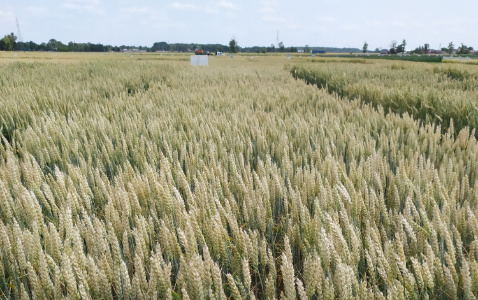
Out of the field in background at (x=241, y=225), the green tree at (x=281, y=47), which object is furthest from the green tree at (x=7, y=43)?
the field in background at (x=241, y=225)

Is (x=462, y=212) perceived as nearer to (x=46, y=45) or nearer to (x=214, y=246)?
(x=214, y=246)

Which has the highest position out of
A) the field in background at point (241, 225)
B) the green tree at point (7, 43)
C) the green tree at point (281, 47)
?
the green tree at point (281, 47)

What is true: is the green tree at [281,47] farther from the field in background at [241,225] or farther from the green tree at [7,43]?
the field in background at [241,225]

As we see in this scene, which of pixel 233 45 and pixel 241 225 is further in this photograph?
pixel 233 45

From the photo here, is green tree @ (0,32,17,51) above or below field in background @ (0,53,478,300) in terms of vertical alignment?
above

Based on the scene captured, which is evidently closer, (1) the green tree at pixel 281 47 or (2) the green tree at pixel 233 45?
(2) the green tree at pixel 233 45

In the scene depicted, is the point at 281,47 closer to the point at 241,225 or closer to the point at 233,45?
the point at 233,45

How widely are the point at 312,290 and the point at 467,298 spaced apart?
0.37 m

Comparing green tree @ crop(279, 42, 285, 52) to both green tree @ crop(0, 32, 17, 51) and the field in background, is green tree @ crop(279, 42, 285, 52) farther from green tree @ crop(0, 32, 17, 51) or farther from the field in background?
the field in background

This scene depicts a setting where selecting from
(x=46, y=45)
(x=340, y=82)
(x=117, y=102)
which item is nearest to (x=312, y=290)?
(x=117, y=102)

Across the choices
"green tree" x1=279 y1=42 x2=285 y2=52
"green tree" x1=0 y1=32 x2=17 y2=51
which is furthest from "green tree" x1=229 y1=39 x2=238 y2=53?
"green tree" x1=0 y1=32 x2=17 y2=51

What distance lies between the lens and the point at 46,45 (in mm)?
109188

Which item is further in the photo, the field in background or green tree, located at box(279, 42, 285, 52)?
green tree, located at box(279, 42, 285, 52)

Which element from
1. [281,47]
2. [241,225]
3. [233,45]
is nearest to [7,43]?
[233,45]
